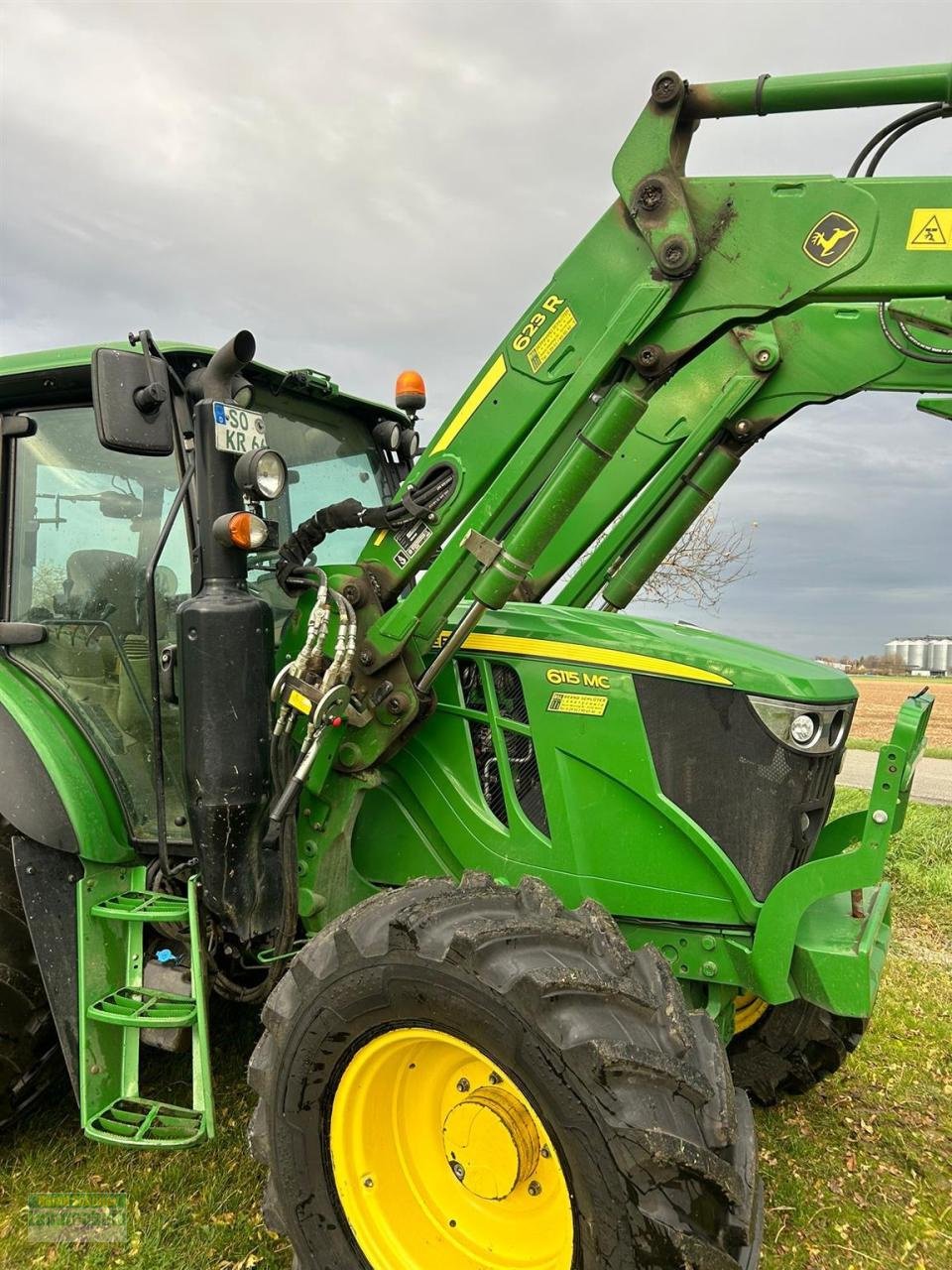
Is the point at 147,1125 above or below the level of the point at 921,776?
above

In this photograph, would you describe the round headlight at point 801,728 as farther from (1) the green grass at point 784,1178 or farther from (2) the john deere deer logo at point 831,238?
(1) the green grass at point 784,1178

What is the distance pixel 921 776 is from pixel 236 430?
34.5 feet

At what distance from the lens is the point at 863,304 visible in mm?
2785

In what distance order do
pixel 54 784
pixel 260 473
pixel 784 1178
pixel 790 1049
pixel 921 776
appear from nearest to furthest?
pixel 260 473 → pixel 54 784 → pixel 784 1178 → pixel 790 1049 → pixel 921 776

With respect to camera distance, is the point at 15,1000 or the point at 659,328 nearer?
the point at 659,328

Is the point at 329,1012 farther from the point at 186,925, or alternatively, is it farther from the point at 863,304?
the point at 863,304

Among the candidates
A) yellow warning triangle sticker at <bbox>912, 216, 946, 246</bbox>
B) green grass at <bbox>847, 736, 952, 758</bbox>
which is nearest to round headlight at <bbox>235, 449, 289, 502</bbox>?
yellow warning triangle sticker at <bbox>912, 216, 946, 246</bbox>

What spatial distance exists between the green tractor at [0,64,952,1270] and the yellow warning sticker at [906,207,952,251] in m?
0.01

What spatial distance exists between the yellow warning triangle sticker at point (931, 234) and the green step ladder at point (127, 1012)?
106 inches

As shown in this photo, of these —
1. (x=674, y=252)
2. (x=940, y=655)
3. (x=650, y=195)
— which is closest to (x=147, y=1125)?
(x=674, y=252)

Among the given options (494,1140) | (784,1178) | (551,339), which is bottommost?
(784,1178)

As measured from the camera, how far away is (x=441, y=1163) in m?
2.39

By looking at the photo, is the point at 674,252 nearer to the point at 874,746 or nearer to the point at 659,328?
the point at 659,328

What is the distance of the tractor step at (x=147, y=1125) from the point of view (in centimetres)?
247
